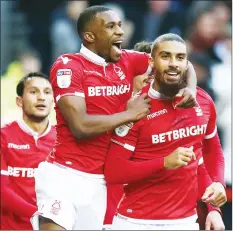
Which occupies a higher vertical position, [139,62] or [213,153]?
[139,62]

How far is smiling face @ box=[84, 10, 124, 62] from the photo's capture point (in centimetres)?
596

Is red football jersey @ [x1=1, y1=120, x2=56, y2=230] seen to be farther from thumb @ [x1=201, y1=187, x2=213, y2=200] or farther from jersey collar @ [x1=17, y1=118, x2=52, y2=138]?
thumb @ [x1=201, y1=187, x2=213, y2=200]

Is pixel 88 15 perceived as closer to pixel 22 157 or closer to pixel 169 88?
pixel 169 88

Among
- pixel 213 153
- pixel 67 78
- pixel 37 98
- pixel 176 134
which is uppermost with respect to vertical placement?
Answer: pixel 67 78

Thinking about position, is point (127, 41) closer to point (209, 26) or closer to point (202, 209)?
point (209, 26)

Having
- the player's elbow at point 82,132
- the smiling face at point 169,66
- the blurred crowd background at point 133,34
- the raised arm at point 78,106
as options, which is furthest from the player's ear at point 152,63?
the blurred crowd background at point 133,34

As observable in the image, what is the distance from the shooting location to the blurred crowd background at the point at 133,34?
350 inches

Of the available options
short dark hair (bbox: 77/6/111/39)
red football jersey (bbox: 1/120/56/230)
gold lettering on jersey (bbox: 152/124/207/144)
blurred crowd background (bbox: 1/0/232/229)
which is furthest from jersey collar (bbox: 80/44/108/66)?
blurred crowd background (bbox: 1/0/232/229)

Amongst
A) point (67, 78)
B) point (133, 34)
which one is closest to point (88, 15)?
point (67, 78)

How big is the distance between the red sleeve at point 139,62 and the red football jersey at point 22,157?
1505 mm

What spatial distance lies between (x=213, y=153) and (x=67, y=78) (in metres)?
1.10

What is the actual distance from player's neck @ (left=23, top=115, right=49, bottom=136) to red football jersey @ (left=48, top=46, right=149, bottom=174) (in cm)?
150

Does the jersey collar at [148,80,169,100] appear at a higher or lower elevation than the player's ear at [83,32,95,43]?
lower

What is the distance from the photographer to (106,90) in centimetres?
595
